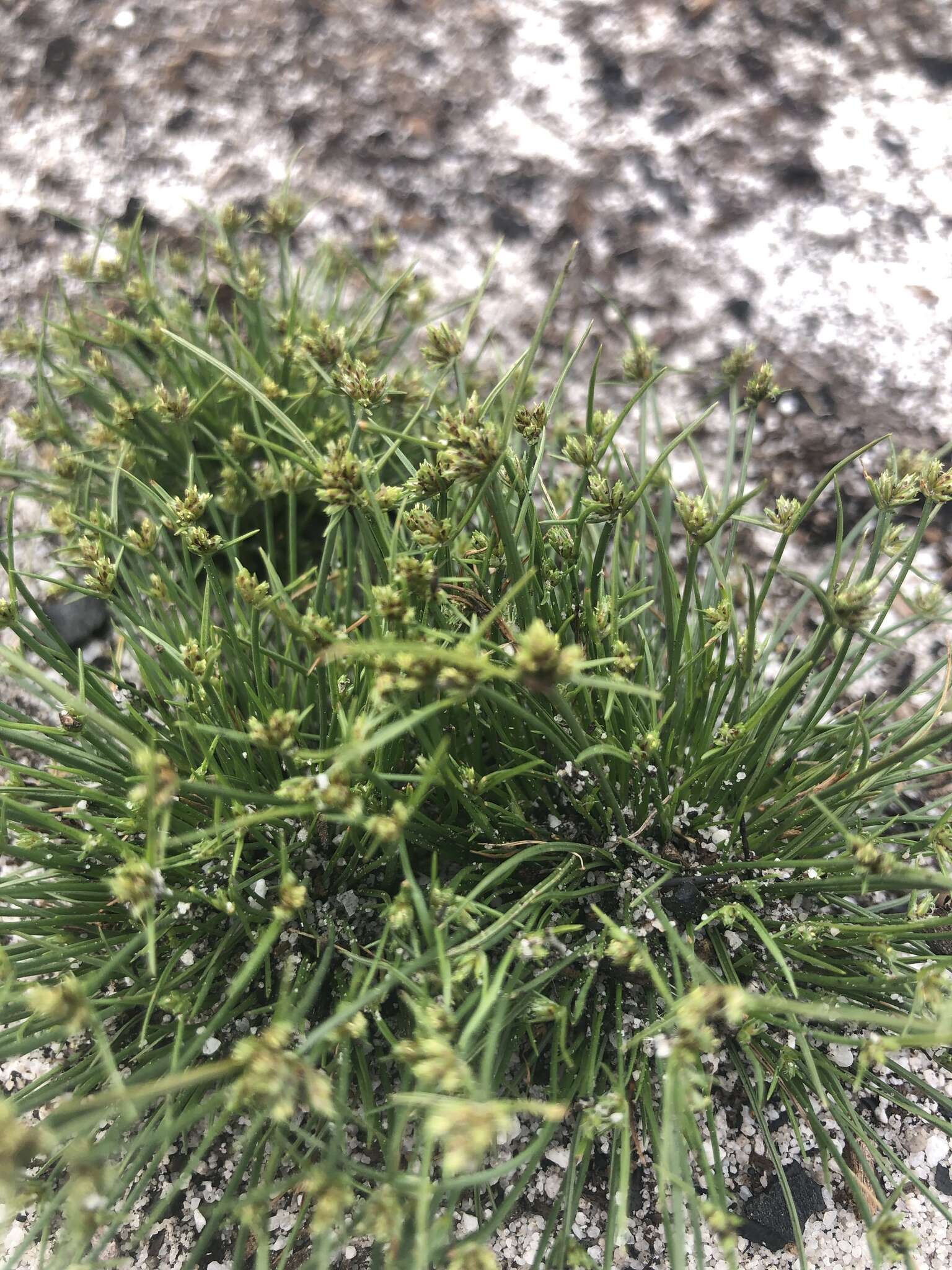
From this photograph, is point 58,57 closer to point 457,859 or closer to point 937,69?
point 937,69

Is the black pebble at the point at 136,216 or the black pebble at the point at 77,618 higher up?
the black pebble at the point at 136,216

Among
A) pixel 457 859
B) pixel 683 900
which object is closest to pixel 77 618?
pixel 457 859

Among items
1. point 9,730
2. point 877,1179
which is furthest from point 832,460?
point 9,730

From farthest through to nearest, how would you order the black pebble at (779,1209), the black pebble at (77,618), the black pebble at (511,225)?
the black pebble at (511,225), the black pebble at (77,618), the black pebble at (779,1209)

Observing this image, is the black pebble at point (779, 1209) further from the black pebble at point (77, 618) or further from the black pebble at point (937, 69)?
the black pebble at point (937, 69)

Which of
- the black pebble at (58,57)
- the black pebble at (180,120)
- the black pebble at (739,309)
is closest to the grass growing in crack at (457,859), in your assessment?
the black pebble at (739,309)

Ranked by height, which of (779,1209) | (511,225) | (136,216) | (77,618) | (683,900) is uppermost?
(136,216)
